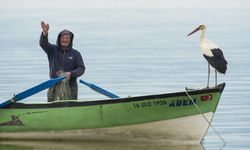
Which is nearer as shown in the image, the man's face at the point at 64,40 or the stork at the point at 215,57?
the stork at the point at 215,57

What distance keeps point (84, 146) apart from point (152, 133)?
0.95 metres

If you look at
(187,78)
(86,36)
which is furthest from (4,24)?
(187,78)

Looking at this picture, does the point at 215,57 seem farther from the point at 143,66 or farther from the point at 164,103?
the point at 143,66

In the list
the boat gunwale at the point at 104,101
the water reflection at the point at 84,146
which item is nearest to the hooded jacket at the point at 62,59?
the boat gunwale at the point at 104,101

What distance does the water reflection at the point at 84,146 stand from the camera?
62.6 feet

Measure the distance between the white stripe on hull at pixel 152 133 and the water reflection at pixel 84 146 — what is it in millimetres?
82

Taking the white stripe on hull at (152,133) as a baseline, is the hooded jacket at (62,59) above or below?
above

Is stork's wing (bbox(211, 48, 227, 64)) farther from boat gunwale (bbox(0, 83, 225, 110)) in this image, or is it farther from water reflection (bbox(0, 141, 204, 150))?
water reflection (bbox(0, 141, 204, 150))

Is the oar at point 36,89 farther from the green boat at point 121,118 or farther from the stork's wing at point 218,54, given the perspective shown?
the stork's wing at point 218,54

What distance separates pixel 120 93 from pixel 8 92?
2.11 metres

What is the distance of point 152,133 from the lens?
19344 mm

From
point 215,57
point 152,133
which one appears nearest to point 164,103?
point 152,133

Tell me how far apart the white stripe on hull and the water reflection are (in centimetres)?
8

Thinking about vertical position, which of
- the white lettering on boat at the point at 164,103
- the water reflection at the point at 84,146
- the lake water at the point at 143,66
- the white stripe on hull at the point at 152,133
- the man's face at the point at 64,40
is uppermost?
the man's face at the point at 64,40
